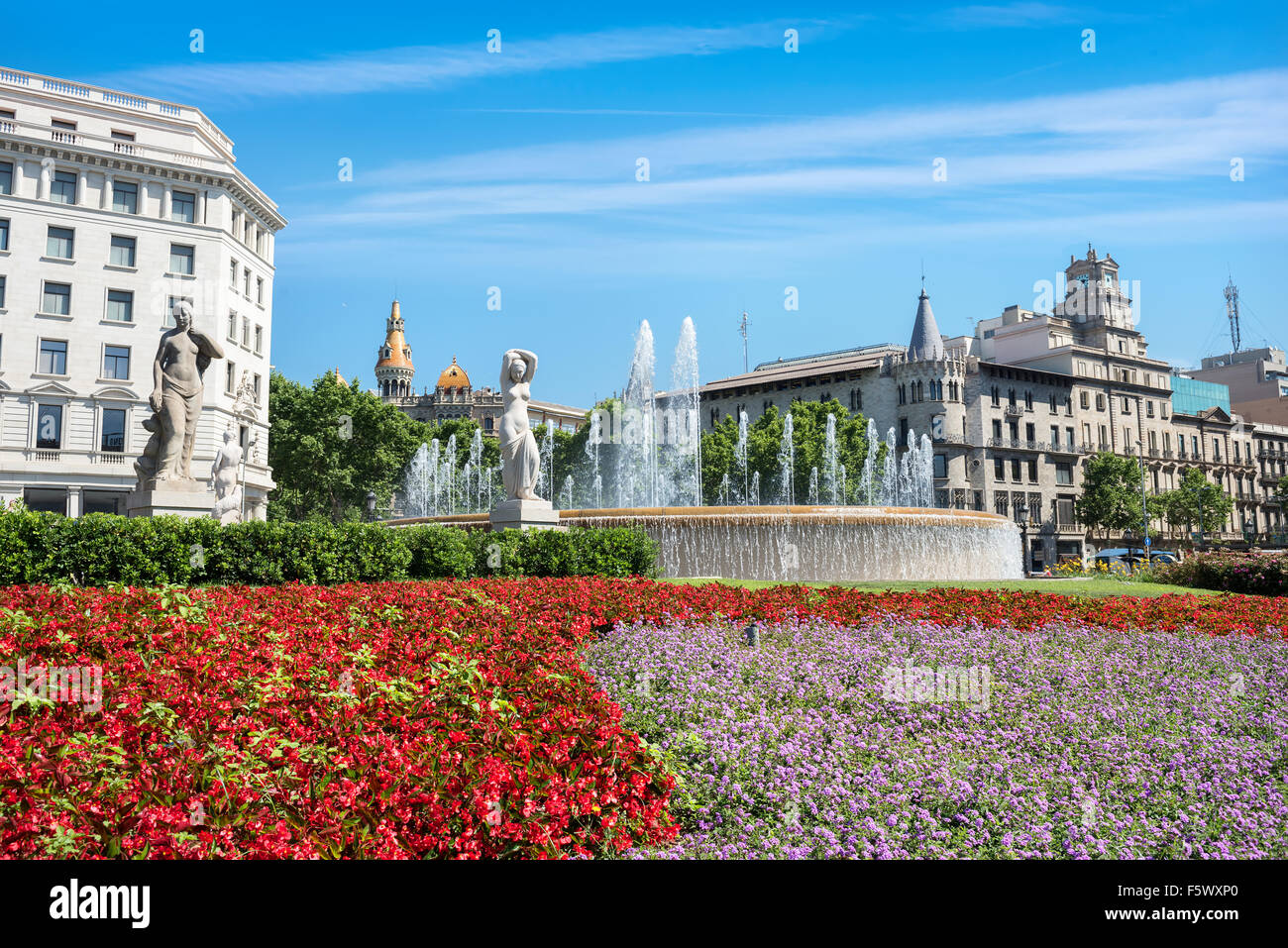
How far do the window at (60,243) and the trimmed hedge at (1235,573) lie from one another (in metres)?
42.9

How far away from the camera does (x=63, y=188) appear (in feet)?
130

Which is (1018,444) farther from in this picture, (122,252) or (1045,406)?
(122,252)

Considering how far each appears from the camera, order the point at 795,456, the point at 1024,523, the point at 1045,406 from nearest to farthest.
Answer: the point at 795,456 → the point at 1024,523 → the point at 1045,406

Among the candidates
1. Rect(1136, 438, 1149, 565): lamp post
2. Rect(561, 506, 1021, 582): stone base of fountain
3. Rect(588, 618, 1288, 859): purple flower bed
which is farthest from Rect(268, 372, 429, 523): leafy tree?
Rect(1136, 438, 1149, 565): lamp post

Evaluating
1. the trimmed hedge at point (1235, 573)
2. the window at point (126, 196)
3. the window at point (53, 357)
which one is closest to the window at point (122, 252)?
the window at point (126, 196)

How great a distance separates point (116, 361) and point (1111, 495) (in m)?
65.0

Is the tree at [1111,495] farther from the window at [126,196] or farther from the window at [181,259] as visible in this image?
the window at [126,196]

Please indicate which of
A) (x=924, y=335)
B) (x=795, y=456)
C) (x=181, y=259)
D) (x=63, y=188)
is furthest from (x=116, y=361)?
(x=924, y=335)

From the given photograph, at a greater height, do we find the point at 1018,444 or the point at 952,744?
the point at 1018,444

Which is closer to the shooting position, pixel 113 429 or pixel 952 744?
pixel 952 744

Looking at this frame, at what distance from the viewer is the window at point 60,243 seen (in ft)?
127

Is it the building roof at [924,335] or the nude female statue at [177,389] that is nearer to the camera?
the nude female statue at [177,389]

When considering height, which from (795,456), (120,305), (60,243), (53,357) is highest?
(60,243)

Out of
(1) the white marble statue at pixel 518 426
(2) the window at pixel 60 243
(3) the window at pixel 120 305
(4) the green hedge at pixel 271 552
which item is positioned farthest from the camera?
(3) the window at pixel 120 305
